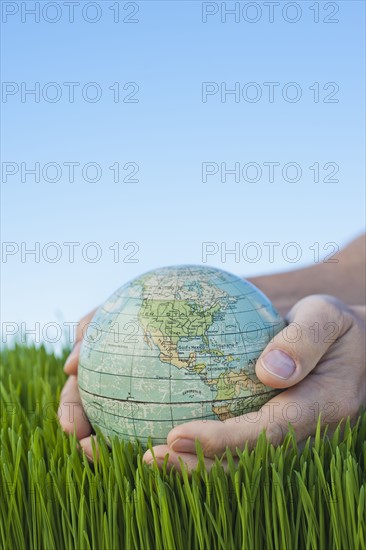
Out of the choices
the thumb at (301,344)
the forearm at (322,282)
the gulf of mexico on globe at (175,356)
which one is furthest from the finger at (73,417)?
the forearm at (322,282)

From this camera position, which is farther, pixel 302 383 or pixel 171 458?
pixel 302 383

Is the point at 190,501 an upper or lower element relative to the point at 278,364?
lower

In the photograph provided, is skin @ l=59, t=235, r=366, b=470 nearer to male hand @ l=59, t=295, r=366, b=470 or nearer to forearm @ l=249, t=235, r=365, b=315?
male hand @ l=59, t=295, r=366, b=470

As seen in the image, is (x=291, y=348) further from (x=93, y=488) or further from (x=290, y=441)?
(x=93, y=488)

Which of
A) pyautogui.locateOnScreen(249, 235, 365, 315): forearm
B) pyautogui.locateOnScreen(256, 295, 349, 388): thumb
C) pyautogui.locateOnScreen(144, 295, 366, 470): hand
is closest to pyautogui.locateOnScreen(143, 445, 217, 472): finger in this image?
pyautogui.locateOnScreen(144, 295, 366, 470): hand

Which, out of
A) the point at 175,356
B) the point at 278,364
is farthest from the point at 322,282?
the point at 175,356

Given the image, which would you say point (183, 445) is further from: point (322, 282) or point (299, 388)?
point (322, 282)

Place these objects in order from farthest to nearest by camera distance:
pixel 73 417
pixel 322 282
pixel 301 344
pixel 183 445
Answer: pixel 322 282, pixel 73 417, pixel 301 344, pixel 183 445

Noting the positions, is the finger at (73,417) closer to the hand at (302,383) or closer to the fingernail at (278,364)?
the hand at (302,383)
